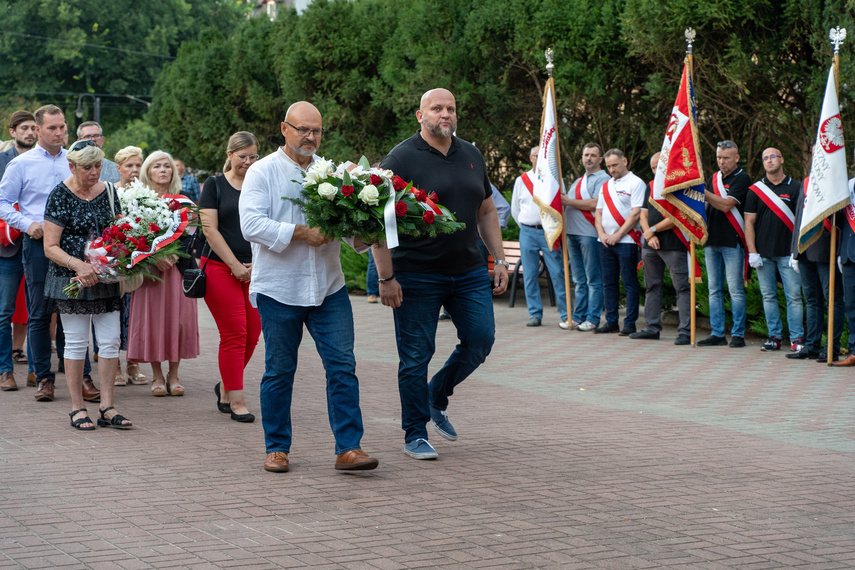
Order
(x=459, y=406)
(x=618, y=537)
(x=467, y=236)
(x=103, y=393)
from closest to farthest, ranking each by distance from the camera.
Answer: (x=618, y=537) < (x=467, y=236) < (x=103, y=393) < (x=459, y=406)

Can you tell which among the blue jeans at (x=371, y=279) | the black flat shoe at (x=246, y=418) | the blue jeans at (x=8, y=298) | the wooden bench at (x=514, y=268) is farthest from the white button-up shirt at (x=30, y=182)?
the wooden bench at (x=514, y=268)

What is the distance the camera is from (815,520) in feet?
16.9

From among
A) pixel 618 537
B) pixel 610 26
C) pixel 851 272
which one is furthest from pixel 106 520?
pixel 610 26

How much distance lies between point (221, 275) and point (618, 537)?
12.5ft

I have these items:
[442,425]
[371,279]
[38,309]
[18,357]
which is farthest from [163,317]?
[371,279]

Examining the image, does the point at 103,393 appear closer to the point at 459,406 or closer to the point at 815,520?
the point at 459,406

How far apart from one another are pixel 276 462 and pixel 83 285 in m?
2.14

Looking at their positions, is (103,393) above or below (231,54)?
below

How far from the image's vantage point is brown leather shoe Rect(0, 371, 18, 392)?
8938mm

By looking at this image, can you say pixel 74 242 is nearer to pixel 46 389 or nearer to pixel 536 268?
pixel 46 389

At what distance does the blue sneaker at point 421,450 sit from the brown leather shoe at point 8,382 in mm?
4200

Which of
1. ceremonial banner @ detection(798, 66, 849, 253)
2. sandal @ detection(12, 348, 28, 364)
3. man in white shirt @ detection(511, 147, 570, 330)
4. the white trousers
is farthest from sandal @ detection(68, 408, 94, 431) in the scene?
man in white shirt @ detection(511, 147, 570, 330)

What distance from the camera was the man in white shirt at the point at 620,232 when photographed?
40.7 feet

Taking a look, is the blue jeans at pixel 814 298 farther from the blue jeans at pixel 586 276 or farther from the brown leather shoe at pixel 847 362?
the blue jeans at pixel 586 276
